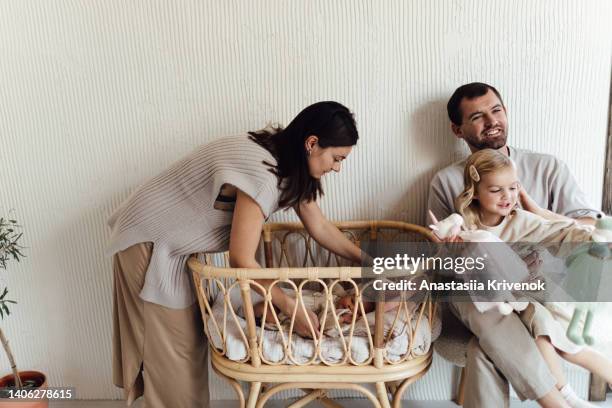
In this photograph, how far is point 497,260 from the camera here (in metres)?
1.40

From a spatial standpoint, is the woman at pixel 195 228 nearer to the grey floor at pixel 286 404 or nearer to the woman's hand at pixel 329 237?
the woman's hand at pixel 329 237

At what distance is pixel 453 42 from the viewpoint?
67.5 inches

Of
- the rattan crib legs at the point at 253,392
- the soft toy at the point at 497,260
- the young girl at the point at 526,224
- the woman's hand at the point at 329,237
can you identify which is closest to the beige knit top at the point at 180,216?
the woman's hand at the point at 329,237

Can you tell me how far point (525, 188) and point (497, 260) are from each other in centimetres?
39

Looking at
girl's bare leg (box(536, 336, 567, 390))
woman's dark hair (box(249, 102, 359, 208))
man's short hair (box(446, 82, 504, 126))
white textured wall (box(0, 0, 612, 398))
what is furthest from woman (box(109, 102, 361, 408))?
girl's bare leg (box(536, 336, 567, 390))

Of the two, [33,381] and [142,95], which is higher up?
[142,95]

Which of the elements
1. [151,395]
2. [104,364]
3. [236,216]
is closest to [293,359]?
[236,216]

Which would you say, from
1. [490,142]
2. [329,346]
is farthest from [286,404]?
[490,142]

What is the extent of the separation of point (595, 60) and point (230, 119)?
1.23 m

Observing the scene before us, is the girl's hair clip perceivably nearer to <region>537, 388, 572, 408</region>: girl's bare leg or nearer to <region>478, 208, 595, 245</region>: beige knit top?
<region>478, 208, 595, 245</region>: beige knit top

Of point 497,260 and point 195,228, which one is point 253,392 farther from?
point 497,260

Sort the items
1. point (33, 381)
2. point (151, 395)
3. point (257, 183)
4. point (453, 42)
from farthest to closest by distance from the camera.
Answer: point (33, 381)
point (453, 42)
point (151, 395)
point (257, 183)

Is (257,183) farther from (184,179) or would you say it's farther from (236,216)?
(184,179)

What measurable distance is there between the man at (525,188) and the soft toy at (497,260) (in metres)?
0.03
